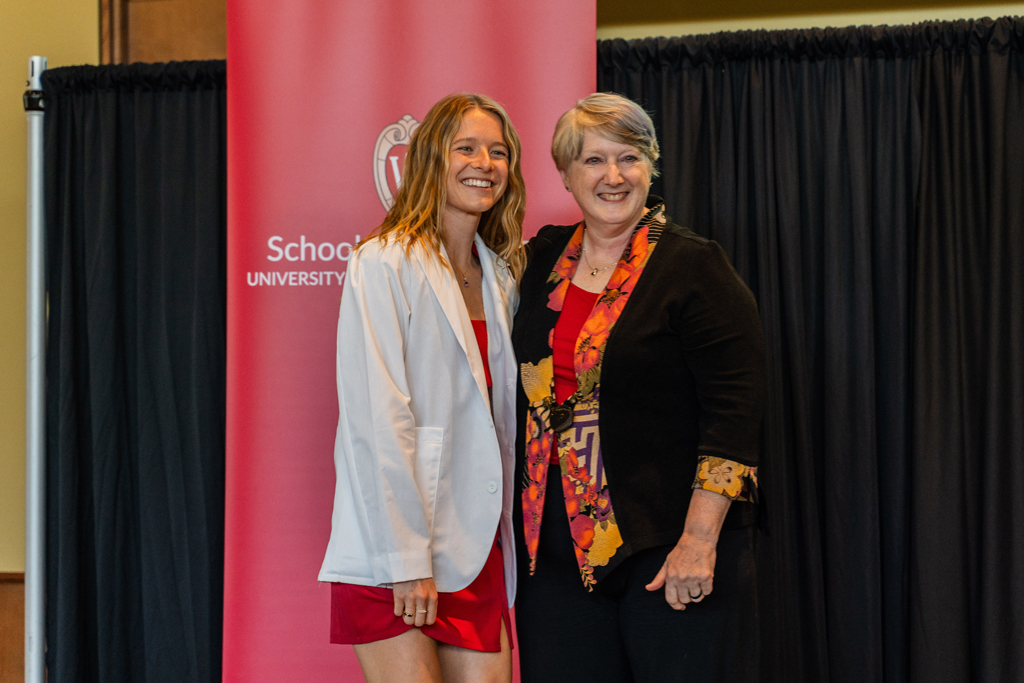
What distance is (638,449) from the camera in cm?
159

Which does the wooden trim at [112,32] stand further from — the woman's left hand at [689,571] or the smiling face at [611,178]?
the woman's left hand at [689,571]

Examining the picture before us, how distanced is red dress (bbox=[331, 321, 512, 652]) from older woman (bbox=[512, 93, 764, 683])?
0.41 ft

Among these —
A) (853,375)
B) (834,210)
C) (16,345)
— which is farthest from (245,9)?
(853,375)

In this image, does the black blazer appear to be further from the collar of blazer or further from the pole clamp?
the pole clamp

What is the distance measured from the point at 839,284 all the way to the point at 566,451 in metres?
1.56

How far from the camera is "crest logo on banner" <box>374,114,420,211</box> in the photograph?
2.54 meters

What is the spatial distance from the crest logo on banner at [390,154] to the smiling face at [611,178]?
0.98 meters

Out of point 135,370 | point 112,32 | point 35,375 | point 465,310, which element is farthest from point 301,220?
point 112,32

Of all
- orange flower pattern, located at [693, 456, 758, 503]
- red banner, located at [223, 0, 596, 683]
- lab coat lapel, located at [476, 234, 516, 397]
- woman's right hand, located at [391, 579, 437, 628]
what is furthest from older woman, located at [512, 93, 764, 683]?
red banner, located at [223, 0, 596, 683]

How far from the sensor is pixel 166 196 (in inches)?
121

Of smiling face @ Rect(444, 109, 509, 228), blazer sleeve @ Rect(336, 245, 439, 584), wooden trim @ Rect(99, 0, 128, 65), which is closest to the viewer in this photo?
blazer sleeve @ Rect(336, 245, 439, 584)

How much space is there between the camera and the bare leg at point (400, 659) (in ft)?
5.59

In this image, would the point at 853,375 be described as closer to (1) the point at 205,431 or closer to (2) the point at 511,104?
(2) the point at 511,104

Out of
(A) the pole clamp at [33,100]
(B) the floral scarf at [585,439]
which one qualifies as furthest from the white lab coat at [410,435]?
(A) the pole clamp at [33,100]
